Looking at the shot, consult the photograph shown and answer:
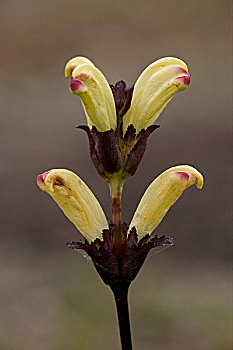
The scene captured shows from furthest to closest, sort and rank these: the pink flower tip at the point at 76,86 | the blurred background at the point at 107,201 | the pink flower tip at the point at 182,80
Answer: the blurred background at the point at 107,201 < the pink flower tip at the point at 182,80 < the pink flower tip at the point at 76,86

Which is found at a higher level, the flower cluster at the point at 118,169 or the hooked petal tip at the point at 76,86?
the hooked petal tip at the point at 76,86

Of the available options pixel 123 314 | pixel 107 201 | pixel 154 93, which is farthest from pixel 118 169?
pixel 107 201

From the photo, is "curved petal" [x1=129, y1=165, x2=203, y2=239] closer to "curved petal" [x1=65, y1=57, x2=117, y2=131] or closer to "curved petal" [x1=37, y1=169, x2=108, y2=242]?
"curved petal" [x1=37, y1=169, x2=108, y2=242]

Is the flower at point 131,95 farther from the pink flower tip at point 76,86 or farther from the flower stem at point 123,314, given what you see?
the flower stem at point 123,314

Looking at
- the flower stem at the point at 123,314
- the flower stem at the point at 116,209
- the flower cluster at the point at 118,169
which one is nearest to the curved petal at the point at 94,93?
the flower cluster at the point at 118,169

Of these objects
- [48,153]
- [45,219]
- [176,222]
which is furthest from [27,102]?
[176,222]

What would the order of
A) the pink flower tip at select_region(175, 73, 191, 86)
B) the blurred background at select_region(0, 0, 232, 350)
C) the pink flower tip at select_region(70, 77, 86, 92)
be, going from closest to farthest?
the pink flower tip at select_region(70, 77, 86, 92) < the pink flower tip at select_region(175, 73, 191, 86) < the blurred background at select_region(0, 0, 232, 350)

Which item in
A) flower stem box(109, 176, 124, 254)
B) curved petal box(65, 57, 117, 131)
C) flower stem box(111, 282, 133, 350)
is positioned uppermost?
curved petal box(65, 57, 117, 131)

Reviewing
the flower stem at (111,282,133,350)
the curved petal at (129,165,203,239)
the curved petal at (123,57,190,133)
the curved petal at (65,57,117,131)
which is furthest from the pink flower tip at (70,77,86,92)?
the flower stem at (111,282,133,350)
